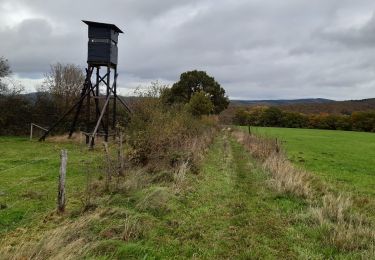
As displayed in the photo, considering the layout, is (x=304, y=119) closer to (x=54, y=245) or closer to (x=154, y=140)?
(x=154, y=140)

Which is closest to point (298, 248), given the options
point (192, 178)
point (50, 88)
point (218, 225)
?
point (218, 225)

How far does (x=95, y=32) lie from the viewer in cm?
2672

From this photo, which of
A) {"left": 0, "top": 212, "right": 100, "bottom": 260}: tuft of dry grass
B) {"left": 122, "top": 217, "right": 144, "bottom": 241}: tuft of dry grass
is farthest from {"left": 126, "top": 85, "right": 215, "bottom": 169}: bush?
{"left": 0, "top": 212, "right": 100, "bottom": 260}: tuft of dry grass

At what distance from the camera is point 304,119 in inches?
3743

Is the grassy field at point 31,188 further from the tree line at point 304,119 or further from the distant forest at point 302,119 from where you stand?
the tree line at point 304,119

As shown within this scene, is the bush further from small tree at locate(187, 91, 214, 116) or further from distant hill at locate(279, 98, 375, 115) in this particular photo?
distant hill at locate(279, 98, 375, 115)

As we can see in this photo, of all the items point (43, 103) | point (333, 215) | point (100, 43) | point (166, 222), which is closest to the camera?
point (166, 222)

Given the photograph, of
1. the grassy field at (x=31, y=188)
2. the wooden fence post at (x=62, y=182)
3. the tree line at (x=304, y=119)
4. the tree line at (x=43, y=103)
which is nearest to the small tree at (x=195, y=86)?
the tree line at (x=304, y=119)

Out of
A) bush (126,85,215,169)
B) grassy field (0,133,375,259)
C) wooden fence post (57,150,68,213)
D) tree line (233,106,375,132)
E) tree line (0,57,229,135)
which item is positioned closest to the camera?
grassy field (0,133,375,259)

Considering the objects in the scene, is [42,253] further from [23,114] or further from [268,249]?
[23,114]

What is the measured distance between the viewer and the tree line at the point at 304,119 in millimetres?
85188

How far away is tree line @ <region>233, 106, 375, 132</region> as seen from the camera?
85188 millimetres

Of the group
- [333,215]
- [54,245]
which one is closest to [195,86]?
[333,215]

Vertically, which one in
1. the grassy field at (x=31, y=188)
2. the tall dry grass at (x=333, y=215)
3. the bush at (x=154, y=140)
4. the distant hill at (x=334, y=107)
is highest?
the distant hill at (x=334, y=107)
